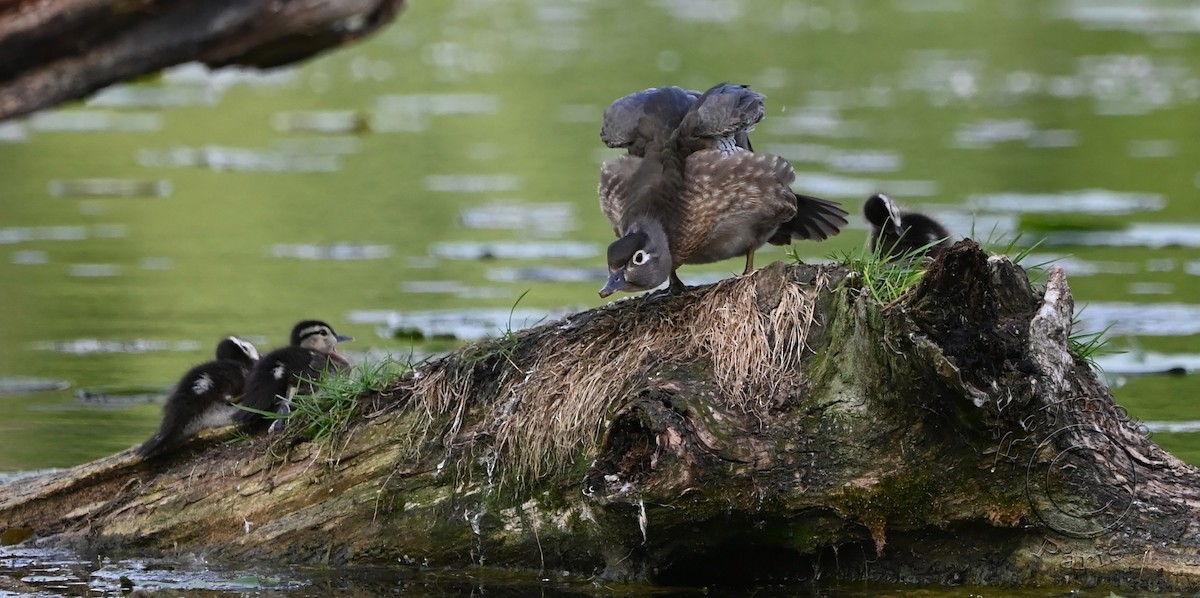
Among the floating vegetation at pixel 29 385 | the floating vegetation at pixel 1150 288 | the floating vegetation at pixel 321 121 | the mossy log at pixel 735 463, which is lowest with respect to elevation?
the mossy log at pixel 735 463

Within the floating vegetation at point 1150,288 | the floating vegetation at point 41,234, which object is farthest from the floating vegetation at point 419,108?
the floating vegetation at point 1150,288

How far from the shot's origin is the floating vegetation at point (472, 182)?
52.5 ft

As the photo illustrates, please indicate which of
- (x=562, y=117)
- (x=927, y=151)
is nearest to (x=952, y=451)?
(x=927, y=151)

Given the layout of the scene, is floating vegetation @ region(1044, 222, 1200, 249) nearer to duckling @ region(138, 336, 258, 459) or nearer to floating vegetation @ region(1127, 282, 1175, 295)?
floating vegetation @ region(1127, 282, 1175, 295)

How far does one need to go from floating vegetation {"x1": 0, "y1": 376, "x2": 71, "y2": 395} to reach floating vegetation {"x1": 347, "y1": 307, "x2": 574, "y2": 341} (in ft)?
6.08

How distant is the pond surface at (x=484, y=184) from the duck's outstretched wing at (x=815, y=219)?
0.66m

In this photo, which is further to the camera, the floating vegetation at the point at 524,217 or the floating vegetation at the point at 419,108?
the floating vegetation at the point at 419,108

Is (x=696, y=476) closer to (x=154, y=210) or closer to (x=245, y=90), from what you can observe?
(x=154, y=210)

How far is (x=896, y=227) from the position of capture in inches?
290

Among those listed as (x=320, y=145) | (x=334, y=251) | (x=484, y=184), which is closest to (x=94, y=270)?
(x=334, y=251)

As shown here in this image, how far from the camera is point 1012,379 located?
Answer: 5625mm

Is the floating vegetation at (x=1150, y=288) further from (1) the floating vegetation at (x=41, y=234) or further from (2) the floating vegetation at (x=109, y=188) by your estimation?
(2) the floating vegetation at (x=109, y=188)

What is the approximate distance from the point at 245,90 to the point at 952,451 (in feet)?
62.2

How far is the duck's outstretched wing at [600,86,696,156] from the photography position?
6.91m
